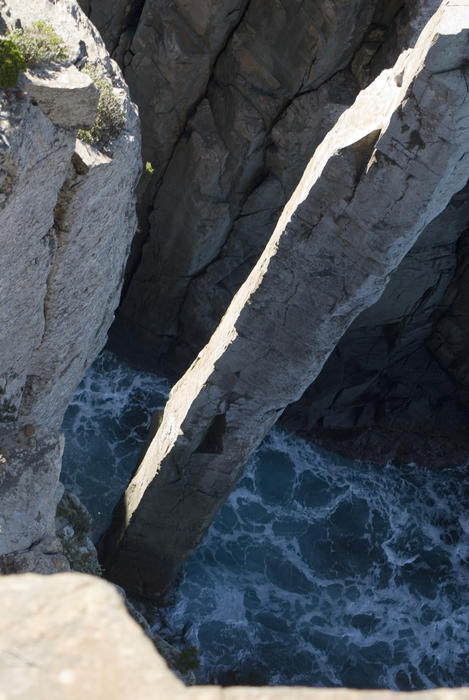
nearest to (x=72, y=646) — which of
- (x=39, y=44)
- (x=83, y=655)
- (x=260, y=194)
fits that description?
(x=83, y=655)

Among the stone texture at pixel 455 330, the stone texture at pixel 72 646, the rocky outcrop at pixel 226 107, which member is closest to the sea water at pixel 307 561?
the stone texture at pixel 455 330

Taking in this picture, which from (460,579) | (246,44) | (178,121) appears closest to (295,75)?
(246,44)

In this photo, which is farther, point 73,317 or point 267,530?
point 267,530

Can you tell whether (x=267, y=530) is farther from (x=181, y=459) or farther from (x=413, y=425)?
(x=413, y=425)

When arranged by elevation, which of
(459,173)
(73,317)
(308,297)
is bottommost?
(73,317)

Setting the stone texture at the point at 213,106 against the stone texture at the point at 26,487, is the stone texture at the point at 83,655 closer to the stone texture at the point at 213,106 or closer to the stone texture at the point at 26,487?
the stone texture at the point at 26,487

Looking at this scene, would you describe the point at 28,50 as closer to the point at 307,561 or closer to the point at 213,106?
the point at 213,106
